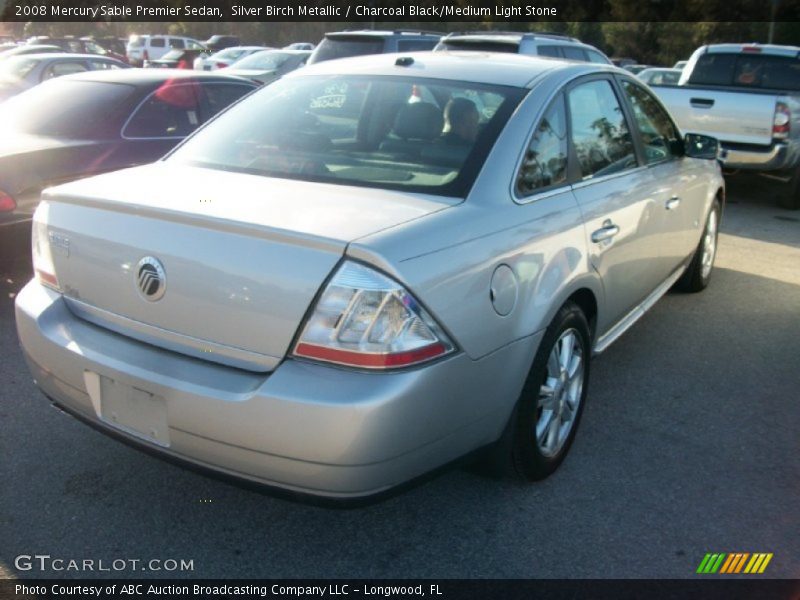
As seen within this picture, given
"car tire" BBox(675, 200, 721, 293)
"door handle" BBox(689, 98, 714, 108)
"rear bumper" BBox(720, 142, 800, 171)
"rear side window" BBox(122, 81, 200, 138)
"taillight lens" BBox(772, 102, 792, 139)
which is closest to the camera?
"car tire" BBox(675, 200, 721, 293)

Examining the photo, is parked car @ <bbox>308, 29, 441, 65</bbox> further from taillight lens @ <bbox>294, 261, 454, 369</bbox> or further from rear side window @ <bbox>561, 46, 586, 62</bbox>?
taillight lens @ <bbox>294, 261, 454, 369</bbox>

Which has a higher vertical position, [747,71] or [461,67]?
[461,67]

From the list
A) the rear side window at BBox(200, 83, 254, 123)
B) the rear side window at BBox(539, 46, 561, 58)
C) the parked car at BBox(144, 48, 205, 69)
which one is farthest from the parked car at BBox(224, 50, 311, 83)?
the rear side window at BBox(200, 83, 254, 123)

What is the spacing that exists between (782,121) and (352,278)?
26.4ft

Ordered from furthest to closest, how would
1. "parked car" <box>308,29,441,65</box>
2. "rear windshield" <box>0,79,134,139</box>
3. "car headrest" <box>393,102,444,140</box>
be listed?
1. "parked car" <box>308,29,441,65</box>
2. "rear windshield" <box>0,79,134,139</box>
3. "car headrest" <box>393,102,444,140</box>

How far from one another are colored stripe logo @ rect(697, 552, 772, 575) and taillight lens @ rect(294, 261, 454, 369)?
1405mm

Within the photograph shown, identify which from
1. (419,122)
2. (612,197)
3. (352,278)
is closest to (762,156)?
(612,197)

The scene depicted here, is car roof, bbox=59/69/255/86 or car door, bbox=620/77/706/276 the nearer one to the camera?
car door, bbox=620/77/706/276

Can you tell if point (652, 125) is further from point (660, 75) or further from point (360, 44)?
point (660, 75)

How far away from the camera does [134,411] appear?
266cm

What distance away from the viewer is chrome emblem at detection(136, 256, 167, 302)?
103 inches

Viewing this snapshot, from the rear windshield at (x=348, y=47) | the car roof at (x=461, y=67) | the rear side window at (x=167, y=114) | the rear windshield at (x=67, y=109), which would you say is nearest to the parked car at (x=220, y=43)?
the rear windshield at (x=348, y=47)

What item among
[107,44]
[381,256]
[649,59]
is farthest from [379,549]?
[649,59]

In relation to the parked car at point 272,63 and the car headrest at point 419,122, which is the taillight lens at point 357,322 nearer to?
the car headrest at point 419,122
